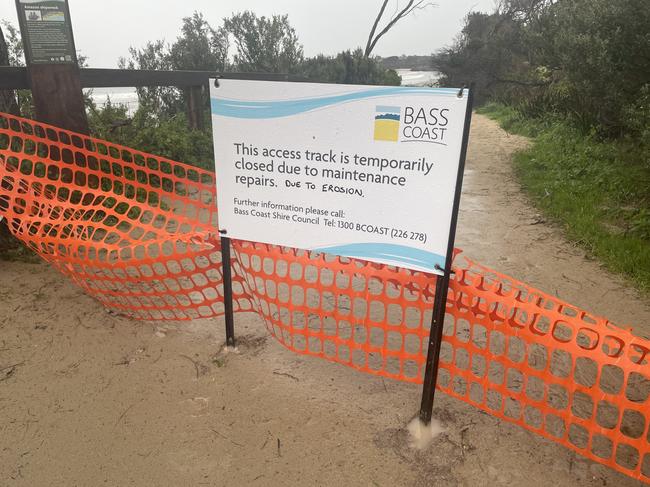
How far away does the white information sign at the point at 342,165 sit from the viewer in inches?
77.2

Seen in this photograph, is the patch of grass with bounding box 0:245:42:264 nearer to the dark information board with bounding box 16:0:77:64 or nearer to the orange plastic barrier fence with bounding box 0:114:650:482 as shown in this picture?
the orange plastic barrier fence with bounding box 0:114:650:482

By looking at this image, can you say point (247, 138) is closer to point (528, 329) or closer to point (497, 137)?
point (528, 329)

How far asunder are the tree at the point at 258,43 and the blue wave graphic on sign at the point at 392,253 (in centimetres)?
1064

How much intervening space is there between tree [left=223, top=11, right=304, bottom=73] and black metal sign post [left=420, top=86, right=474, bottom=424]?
1091cm

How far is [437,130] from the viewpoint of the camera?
75.6 inches

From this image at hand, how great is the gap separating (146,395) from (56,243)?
1.19m

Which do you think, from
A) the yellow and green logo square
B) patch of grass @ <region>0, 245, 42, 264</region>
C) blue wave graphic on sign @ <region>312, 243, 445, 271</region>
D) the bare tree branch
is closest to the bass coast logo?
the yellow and green logo square

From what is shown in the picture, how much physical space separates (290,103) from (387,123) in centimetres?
48

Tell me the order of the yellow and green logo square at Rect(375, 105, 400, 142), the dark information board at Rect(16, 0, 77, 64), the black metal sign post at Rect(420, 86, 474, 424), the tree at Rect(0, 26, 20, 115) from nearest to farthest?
the black metal sign post at Rect(420, 86, 474, 424), the yellow and green logo square at Rect(375, 105, 400, 142), the dark information board at Rect(16, 0, 77, 64), the tree at Rect(0, 26, 20, 115)

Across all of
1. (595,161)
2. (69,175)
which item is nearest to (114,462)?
(69,175)

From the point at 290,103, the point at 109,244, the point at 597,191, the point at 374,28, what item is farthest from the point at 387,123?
the point at 374,28

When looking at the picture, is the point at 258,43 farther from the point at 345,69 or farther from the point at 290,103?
the point at 290,103

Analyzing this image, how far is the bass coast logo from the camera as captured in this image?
1.91 metres

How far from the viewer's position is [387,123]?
2004mm
